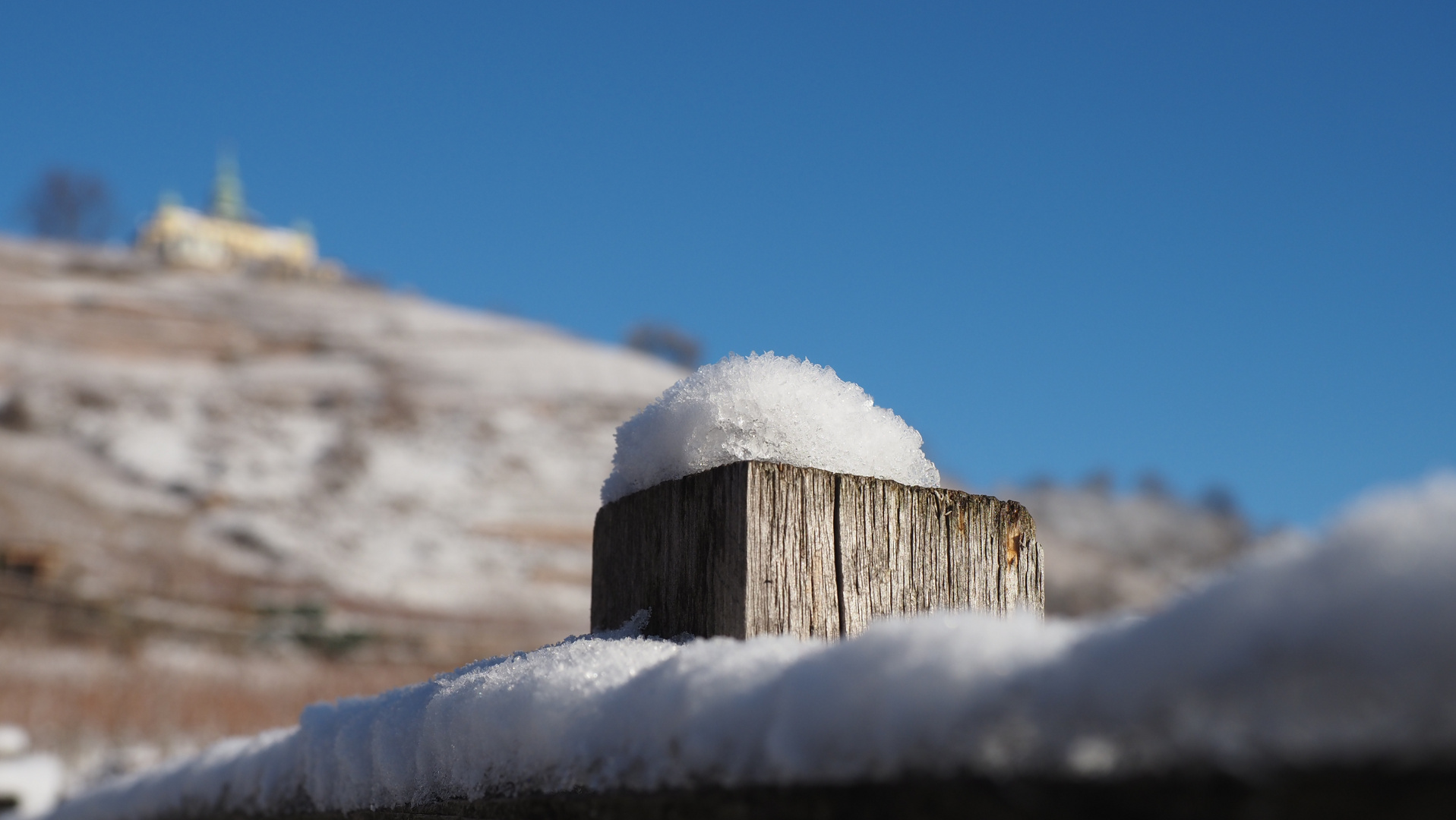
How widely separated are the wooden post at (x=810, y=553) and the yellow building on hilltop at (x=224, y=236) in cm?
6854

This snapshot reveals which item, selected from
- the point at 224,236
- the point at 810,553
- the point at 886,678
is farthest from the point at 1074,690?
the point at 224,236

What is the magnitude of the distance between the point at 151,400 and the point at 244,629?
1731 cm

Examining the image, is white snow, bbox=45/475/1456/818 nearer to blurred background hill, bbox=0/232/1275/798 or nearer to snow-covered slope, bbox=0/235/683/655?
blurred background hill, bbox=0/232/1275/798

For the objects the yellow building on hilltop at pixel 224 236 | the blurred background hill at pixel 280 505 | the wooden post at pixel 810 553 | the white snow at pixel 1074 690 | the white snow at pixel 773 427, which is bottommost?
the white snow at pixel 1074 690

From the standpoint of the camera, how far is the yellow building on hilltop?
2825 inches

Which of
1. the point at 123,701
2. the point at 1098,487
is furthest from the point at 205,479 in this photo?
the point at 1098,487

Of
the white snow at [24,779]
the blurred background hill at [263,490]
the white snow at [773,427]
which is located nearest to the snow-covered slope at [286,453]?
the blurred background hill at [263,490]

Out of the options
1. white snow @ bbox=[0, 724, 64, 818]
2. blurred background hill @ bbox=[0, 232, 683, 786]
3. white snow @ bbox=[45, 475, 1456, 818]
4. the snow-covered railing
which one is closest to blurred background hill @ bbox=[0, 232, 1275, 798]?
blurred background hill @ bbox=[0, 232, 683, 786]

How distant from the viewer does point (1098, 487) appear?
187 feet

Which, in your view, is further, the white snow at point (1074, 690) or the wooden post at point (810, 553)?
the wooden post at point (810, 553)

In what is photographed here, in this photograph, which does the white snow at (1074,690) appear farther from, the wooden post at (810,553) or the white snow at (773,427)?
the white snow at (773,427)

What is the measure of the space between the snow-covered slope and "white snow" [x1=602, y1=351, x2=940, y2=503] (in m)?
16.0

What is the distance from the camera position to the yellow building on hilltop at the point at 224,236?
235 ft

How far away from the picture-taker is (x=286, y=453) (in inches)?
1117
